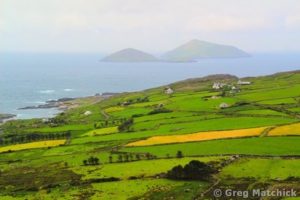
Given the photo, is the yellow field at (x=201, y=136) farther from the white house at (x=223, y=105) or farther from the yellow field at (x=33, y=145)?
the white house at (x=223, y=105)

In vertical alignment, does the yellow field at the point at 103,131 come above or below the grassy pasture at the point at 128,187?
above

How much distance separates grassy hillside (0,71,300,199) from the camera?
54.7m

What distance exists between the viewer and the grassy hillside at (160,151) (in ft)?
180

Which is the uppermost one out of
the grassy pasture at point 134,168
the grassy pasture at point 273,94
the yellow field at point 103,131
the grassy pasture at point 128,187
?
the grassy pasture at point 273,94

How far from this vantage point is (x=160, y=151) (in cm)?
7469

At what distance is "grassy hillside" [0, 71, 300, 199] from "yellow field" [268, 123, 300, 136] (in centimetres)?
16

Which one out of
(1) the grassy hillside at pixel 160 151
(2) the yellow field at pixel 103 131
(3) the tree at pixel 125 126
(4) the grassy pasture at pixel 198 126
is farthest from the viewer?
(2) the yellow field at pixel 103 131

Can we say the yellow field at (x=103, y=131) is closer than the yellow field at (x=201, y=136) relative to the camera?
No

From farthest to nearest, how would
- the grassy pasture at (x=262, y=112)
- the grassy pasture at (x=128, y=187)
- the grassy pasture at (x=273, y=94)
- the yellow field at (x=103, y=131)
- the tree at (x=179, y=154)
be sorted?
the grassy pasture at (x=273, y=94) < the yellow field at (x=103, y=131) < the grassy pasture at (x=262, y=112) < the tree at (x=179, y=154) < the grassy pasture at (x=128, y=187)

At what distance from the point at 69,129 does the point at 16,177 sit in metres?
50.7

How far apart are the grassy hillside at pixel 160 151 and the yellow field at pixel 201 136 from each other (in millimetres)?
179

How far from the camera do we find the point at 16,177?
67188 mm

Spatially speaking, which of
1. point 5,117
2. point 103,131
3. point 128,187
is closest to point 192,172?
point 128,187

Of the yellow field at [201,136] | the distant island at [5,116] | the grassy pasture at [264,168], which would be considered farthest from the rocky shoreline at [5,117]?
the grassy pasture at [264,168]
